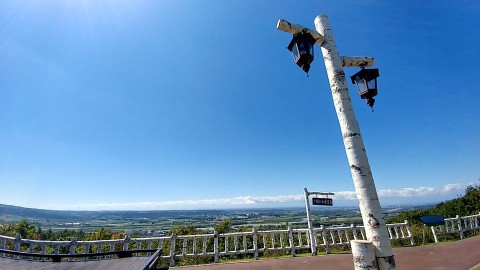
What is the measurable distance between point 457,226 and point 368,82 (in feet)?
51.0

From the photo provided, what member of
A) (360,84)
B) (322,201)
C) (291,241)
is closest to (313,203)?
(322,201)

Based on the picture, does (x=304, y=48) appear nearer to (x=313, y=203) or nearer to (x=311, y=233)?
(x=313, y=203)

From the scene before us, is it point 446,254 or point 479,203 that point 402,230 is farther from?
point 479,203

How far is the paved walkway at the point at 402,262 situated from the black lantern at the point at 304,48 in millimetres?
6702

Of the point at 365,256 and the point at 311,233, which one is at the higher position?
the point at 365,256

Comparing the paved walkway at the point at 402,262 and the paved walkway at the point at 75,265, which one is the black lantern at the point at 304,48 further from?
the paved walkway at the point at 402,262

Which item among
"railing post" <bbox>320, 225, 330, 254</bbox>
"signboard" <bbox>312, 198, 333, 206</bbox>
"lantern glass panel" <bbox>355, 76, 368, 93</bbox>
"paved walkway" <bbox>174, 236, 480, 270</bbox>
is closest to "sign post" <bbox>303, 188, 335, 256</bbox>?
"signboard" <bbox>312, 198, 333, 206</bbox>

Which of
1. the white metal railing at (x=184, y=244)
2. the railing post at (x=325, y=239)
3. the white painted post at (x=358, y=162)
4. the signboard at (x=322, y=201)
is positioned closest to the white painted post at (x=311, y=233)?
the white metal railing at (x=184, y=244)

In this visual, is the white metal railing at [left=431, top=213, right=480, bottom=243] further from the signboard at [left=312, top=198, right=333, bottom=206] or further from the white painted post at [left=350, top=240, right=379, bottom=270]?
the white painted post at [left=350, top=240, right=379, bottom=270]

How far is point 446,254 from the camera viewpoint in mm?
8625

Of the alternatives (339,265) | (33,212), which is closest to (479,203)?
(339,265)

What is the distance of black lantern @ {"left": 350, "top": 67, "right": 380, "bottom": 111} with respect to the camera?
11.4 ft

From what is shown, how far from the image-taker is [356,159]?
2.48m

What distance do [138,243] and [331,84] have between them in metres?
8.86
